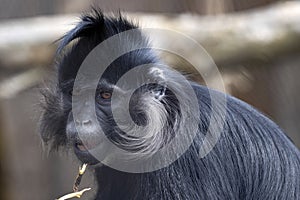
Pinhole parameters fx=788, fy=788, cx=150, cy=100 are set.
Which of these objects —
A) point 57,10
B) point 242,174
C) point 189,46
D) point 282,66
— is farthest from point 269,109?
point 242,174

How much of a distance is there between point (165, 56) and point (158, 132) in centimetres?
175

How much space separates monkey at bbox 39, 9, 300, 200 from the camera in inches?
124

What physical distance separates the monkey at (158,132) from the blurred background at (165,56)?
149 cm

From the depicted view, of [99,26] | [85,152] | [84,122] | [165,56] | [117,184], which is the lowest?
[117,184]

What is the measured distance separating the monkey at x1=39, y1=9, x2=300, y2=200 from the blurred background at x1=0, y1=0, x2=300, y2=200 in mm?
1494

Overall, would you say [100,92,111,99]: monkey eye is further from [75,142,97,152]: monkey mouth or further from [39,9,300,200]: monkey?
[75,142,97,152]: monkey mouth

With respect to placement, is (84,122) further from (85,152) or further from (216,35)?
(216,35)

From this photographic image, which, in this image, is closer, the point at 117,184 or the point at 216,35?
the point at 117,184

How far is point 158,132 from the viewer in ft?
10.4

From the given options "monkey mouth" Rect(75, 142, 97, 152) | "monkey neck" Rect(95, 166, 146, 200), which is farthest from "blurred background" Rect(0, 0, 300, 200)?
"monkey mouth" Rect(75, 142, 97, 152)

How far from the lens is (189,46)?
527 cm

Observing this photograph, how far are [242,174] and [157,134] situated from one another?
41 centimetres

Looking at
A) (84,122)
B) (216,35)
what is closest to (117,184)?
(84,122)

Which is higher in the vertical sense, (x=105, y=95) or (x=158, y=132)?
(x=105, y=95)
